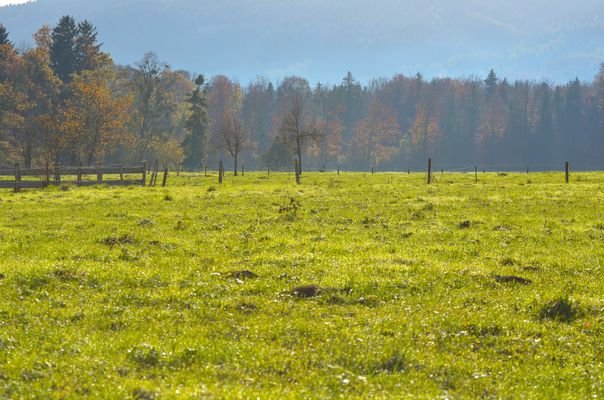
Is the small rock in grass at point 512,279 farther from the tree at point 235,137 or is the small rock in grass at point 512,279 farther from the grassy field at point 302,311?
the tree at point 235,137

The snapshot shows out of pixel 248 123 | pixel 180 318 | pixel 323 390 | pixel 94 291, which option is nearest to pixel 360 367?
pixel 323 390

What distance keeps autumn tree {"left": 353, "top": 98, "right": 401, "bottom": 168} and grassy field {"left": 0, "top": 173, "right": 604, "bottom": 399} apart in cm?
14528

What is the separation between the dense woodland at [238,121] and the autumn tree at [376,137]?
15.9 inches

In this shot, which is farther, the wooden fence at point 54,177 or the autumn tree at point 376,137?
the autumn tree at point 376,137

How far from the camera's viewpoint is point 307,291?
13.6 m

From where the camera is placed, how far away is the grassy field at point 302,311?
889 centimetres

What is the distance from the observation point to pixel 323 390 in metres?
8.47

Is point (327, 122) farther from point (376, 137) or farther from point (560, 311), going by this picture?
point (560, 311)

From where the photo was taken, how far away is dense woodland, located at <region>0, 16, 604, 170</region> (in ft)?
274

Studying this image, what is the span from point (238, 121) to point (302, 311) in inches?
5692

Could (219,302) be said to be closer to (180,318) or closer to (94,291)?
(180,318)

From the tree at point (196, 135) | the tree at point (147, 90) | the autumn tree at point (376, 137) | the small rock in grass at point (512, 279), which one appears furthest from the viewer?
the autumn tree at point (376, 137)

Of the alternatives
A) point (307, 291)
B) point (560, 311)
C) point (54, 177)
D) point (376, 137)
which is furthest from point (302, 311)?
point (376, 137)

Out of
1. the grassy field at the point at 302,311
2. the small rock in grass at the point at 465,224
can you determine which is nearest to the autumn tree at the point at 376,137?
the small rock in grass at the point at 465,224
